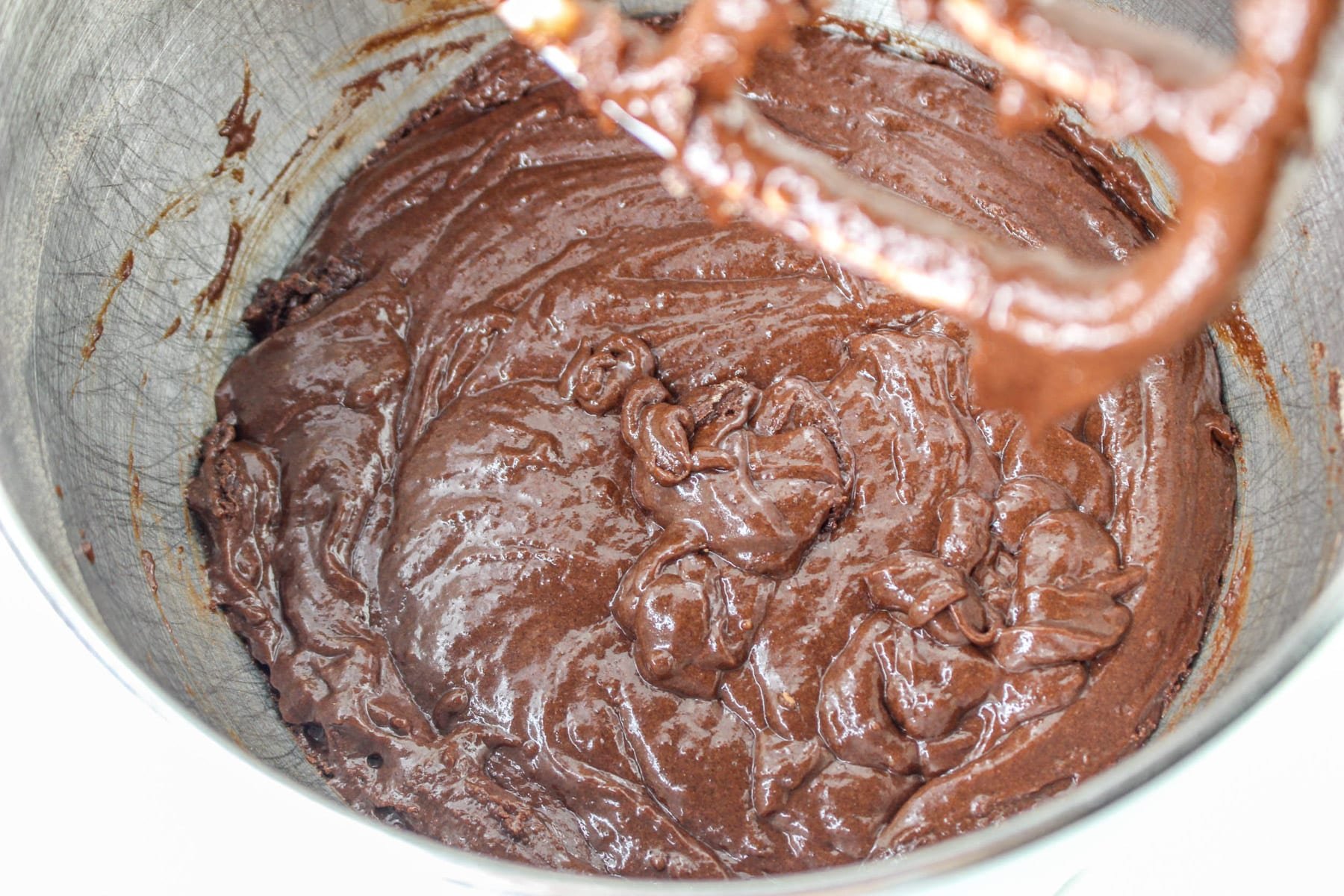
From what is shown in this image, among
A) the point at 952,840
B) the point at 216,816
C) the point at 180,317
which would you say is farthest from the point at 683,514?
the point at 180,317

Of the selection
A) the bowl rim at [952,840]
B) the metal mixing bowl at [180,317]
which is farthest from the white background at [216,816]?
the bowl rim at [952,840]

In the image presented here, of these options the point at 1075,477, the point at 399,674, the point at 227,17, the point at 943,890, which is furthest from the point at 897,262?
the point at 227,17

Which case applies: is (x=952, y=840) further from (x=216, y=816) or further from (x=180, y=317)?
(x=180, y=317)

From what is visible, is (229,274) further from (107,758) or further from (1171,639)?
(1171,639)

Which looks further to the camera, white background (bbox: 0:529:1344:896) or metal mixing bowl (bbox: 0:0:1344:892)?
white background (bbox: 0:529:1344:896)

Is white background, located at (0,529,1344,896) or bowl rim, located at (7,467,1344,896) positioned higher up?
bowl rim, located at (7,467,1344,896)

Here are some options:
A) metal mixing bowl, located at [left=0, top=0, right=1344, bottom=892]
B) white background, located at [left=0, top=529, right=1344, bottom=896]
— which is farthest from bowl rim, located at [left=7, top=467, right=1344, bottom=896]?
white background, located at [left=0, top=529, right=1344, bottom=896]

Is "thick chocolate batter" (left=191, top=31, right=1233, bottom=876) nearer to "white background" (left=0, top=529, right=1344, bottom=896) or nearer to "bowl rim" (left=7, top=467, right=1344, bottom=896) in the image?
"white background" (left=0, top=529, right=1344, bottom=896)
